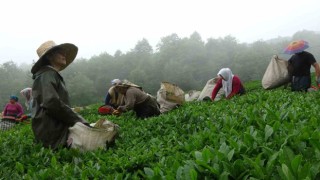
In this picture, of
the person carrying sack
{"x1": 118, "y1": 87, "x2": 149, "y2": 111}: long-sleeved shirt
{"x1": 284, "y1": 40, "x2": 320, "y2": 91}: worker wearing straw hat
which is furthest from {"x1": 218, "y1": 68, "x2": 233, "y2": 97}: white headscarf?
the person carrying sack

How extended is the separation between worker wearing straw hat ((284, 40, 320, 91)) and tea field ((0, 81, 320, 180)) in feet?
11.5

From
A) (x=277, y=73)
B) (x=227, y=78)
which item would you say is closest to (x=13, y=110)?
(x=227, y=78)

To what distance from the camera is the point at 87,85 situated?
44062 mm

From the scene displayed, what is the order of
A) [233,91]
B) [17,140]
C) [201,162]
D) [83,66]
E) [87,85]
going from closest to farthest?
[201,162] → [17,140] → [233,91] → [87,85] → [83,66]

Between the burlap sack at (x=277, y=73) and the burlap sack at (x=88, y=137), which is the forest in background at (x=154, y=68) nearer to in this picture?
the burlap sack at (x=277, y=73)

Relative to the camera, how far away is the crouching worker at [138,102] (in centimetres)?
683

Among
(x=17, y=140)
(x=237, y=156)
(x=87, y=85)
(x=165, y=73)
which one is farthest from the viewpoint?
(x=165, y=73)

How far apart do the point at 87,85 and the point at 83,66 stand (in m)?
11.3

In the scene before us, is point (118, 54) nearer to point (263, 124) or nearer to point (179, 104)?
point (179, 104)

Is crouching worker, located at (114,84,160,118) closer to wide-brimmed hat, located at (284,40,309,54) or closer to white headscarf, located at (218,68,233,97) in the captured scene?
white headscarf, located at (218,68,233,97)

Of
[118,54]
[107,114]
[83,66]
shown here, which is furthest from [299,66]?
[118,54]

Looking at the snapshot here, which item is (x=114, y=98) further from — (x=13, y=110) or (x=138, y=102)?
(x=13, y=110)

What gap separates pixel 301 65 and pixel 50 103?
5281mm

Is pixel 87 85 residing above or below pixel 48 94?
below
